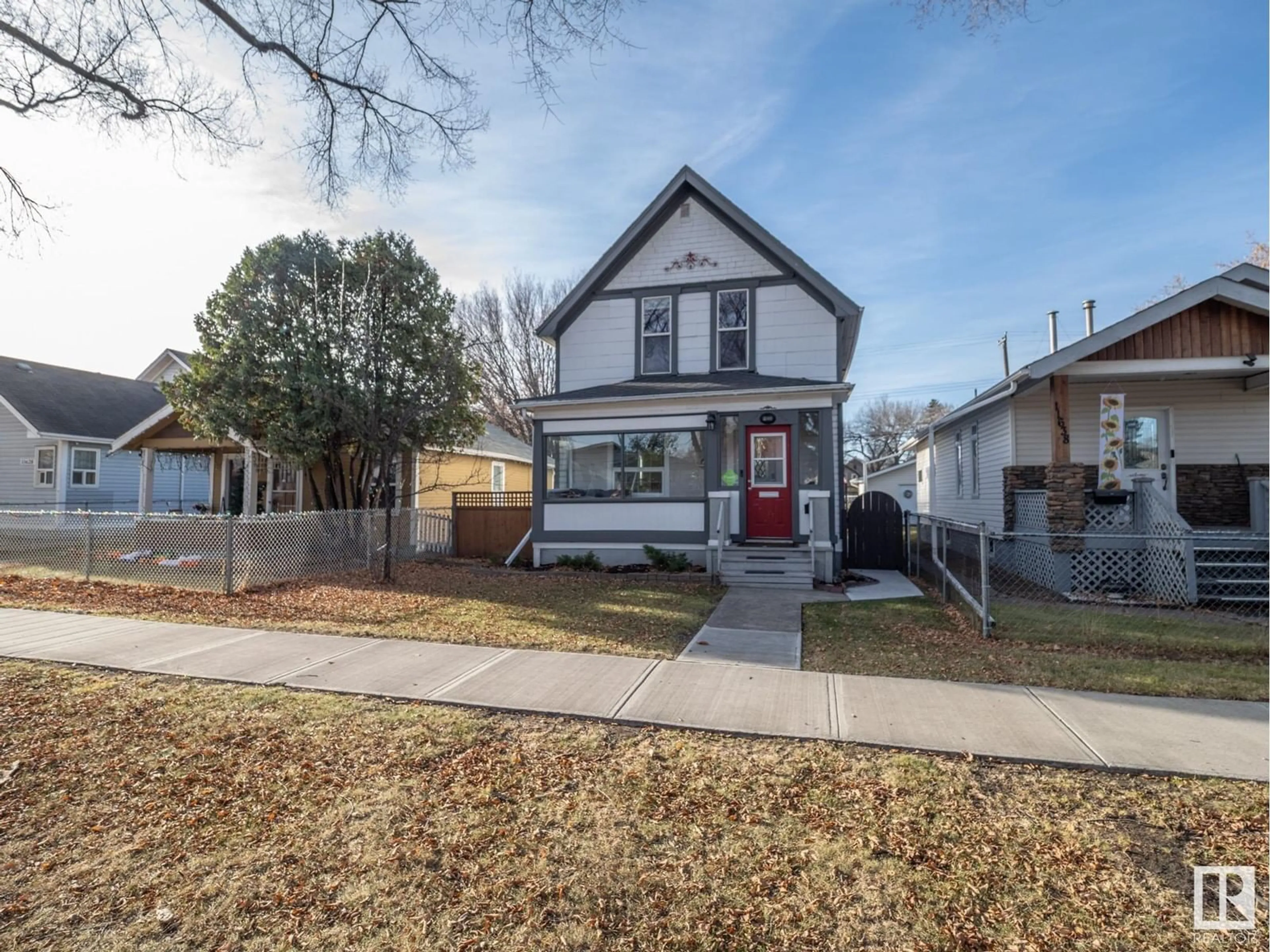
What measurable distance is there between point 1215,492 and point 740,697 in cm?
1223

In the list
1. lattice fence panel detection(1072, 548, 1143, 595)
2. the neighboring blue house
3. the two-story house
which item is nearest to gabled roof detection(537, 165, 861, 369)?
the two-story house

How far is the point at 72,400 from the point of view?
21.8 metres

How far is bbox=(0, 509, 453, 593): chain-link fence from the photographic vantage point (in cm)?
1021

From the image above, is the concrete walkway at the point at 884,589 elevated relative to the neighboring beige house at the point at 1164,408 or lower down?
lower down

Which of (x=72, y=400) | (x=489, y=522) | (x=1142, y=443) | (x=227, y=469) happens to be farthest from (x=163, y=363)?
(x=1142, y=443)

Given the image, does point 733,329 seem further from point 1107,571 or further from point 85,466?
point 85,466

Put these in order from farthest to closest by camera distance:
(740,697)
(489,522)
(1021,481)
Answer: (489,522) → (1021,481) → (740,697)

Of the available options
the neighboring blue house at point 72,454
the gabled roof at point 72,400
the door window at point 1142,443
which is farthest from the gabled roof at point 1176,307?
the gabled roof at point 72,400

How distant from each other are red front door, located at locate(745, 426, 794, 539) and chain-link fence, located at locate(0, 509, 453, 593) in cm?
668

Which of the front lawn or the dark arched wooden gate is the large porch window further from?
the front lawn

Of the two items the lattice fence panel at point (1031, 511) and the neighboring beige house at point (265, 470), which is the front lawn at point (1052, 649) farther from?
the neighboring beige house at point (265, 470)

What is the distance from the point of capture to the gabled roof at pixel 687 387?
11.9 m

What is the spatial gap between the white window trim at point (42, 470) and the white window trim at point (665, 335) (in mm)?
19455

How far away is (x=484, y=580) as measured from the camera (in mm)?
11492
